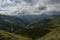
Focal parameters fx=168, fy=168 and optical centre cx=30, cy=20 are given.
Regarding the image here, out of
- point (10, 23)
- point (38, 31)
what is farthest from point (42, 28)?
point (10, 23)

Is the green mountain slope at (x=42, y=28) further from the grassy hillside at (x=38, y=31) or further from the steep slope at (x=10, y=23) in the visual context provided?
the steep slope at (x=10, y=23)

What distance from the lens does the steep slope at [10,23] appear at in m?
6.58

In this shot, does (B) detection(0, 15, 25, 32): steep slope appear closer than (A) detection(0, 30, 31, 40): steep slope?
No

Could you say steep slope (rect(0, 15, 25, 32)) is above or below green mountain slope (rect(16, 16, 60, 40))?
above

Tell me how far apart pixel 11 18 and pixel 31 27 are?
0.88 meters

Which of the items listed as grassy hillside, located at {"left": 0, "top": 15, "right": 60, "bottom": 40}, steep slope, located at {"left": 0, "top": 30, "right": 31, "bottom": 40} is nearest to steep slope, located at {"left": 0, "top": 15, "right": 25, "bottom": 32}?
grassy hillside, located at {"left": 0, "top": 15, "right": 60, "bottom": 40}

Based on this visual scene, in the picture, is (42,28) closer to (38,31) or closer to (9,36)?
(38,31)

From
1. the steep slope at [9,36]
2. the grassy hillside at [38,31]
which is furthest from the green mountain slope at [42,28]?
the steep slope at [9,36]

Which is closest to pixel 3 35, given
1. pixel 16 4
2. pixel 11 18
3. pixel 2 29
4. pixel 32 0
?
pixel 2 29

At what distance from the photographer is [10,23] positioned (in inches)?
261

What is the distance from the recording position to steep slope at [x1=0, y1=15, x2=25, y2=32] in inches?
259

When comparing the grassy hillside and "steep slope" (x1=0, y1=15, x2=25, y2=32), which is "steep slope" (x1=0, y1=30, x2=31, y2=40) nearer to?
the grassy hillside

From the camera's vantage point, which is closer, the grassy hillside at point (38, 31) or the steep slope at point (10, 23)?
the grassy hillside at point (38, 31)

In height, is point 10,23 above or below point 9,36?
above
